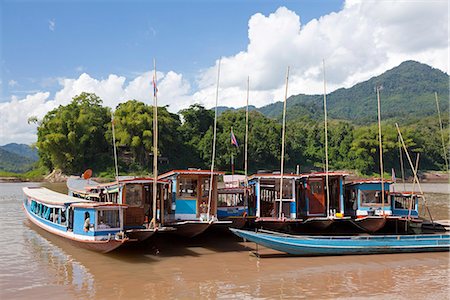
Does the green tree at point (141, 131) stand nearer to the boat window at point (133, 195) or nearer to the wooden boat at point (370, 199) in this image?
the wooden boat at point (370, 199)

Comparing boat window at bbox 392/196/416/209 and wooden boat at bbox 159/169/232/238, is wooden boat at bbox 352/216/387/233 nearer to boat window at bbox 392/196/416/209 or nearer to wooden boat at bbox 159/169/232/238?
boat window at bbox 392/196/416/209

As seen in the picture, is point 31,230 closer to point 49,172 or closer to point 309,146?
point 49,172

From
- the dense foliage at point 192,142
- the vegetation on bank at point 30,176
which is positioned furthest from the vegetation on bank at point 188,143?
the vegetation on bank at point 30,176

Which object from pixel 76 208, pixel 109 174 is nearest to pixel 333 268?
pixel 76 208

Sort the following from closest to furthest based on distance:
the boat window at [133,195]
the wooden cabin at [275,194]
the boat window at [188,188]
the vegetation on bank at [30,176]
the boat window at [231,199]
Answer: the boat window at [133,195] → the boat window at [188,188] → the wooden cabin at [275,194] → the boat window at [231,199] → the vegetation on bank at [30,176]

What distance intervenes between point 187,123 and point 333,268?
64953 millimetres

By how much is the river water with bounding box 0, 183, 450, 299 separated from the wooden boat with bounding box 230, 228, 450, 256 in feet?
0.94

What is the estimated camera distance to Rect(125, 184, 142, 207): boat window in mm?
16094

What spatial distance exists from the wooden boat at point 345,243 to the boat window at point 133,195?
158 inches

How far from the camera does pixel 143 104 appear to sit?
67438 mm

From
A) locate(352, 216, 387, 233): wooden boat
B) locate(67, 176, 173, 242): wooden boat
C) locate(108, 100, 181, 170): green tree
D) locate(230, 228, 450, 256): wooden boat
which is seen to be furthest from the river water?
locate(108, 100, 181, 170): green tree

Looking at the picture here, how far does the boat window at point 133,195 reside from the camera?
16094mm

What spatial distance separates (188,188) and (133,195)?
7.04 feet

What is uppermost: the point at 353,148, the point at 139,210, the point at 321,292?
the point at 353,148
